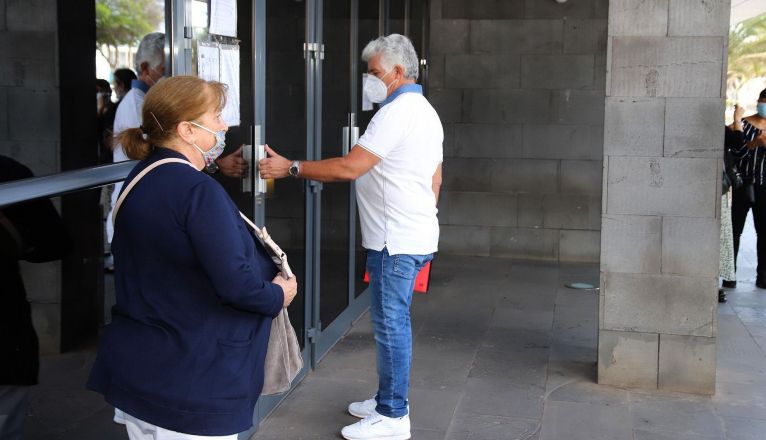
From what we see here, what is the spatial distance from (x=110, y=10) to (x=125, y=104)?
0.32 meters

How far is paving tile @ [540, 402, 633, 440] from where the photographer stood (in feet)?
14.3

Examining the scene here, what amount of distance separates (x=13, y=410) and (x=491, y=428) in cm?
242

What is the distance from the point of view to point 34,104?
2.40m

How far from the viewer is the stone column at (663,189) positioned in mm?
4820

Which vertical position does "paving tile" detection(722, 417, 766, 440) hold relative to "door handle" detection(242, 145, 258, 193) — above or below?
below

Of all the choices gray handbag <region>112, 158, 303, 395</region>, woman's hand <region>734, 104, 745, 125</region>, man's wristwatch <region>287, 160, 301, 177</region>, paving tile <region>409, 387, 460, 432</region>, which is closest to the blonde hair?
gray handbag <region>112, 158, 303, 395</region>

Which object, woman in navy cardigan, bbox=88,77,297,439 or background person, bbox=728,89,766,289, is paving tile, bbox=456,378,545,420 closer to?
woman in navy cardigan, bbox=88,77,297,439

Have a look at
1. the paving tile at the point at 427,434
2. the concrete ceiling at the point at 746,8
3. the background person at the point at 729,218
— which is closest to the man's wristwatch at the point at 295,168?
the paving tile at the point at 427,434

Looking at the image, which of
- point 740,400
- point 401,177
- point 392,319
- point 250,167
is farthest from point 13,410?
point 740,400

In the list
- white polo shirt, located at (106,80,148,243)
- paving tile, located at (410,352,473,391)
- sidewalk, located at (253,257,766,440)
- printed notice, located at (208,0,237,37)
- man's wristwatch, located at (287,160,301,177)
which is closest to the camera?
white polo shirt, located at (106,80,148,243)

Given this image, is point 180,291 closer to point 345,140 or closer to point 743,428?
point 743,428

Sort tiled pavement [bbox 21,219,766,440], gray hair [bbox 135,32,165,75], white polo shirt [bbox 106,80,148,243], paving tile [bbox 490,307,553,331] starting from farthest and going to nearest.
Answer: paving tile [bbox 490,307,553,331]
gray hair [bbox 135,32,165,75]
tiled pavement [bbox 21,219,766,440]
white polo shirt [bbox 106,80,148,243]

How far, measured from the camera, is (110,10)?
268cm

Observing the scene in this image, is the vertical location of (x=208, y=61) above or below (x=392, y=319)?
above
